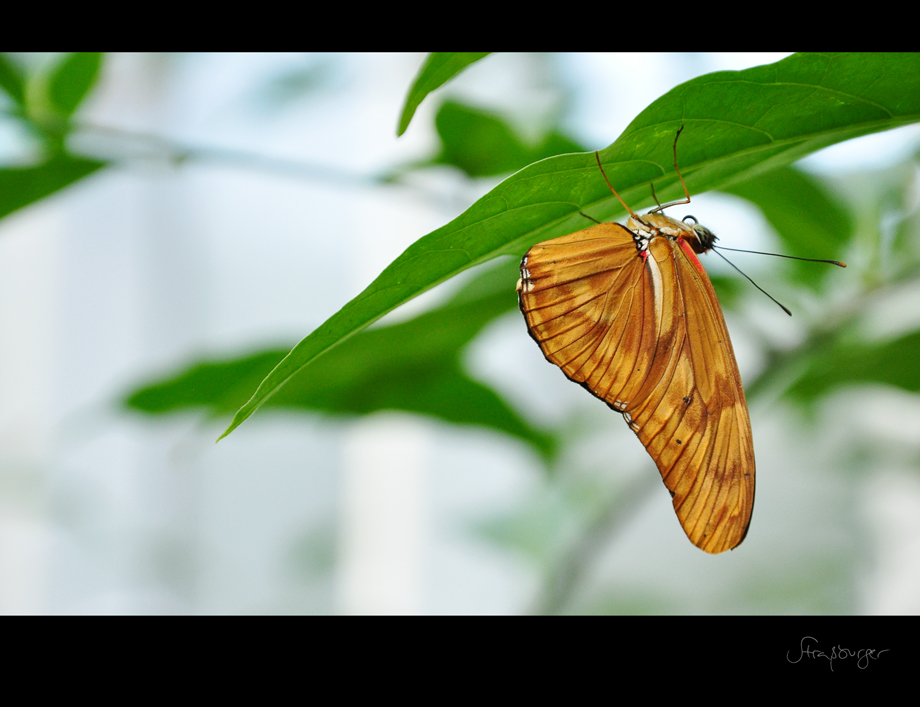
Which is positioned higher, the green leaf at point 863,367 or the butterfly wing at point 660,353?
the green leaf at point 863,367

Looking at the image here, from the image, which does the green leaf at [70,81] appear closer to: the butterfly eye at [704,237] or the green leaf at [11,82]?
the green leaf at [11,82]

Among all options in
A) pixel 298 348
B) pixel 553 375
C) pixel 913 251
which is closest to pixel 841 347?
pixel 913 251

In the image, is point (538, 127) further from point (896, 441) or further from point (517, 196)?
point (896, 441)

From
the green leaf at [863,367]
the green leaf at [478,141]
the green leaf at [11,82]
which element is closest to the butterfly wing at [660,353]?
the green leaf at [478,141]

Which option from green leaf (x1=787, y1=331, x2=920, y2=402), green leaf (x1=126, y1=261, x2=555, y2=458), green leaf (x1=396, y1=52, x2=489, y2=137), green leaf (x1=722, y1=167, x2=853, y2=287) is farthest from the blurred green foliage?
green leaf (x1=787, y1=331, x2=920, y2=402)
